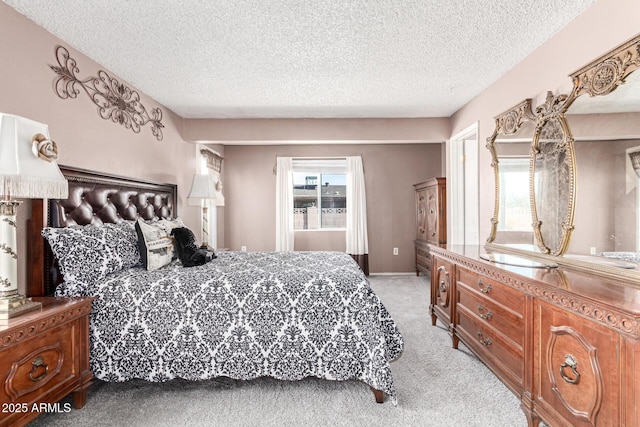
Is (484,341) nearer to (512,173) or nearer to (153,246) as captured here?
(512,173)

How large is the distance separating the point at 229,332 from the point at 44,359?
90 cm

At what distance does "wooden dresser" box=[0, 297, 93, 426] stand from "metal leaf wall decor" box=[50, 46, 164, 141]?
5.05 ft

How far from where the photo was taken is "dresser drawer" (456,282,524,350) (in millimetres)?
→ 1677

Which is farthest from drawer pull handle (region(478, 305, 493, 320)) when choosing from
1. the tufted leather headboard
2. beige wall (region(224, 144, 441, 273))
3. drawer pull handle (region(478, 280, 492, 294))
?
beige wall (region(224, 144, 441, 273))

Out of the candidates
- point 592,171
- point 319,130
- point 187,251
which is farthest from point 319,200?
point 592,171

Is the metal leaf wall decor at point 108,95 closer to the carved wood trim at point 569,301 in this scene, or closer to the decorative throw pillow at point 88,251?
the decorative throw pillow at point 88,251

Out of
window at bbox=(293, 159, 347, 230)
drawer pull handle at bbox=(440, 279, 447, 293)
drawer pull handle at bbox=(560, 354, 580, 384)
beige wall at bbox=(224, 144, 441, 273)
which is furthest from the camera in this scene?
window at bbox=(293, 159, 347, 230)

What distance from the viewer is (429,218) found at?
15.0 feet

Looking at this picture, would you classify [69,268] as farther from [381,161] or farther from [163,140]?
[381,161]

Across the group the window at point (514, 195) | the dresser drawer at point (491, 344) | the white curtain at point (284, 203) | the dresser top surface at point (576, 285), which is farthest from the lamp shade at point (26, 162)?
the white curtain at point (284, 203)

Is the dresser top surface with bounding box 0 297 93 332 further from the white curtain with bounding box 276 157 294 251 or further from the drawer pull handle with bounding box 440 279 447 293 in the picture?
the white curtain with bounding box 276 157 294 251

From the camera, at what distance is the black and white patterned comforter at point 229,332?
1888 mm

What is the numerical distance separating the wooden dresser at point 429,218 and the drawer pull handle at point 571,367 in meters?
2.96

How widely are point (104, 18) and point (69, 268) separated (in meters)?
1.57
